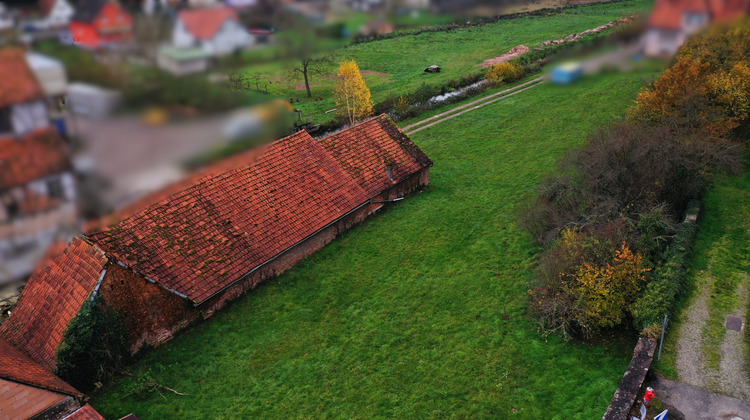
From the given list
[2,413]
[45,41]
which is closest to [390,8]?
[45,41]

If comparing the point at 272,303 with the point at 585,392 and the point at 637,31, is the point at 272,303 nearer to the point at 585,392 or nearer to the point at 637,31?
the point at 585,392

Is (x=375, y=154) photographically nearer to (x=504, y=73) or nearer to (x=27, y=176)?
(x=27, y=176)

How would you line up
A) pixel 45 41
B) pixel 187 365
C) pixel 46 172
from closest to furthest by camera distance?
pixel 45 41 → pixel 46 172 → pixel 187 365

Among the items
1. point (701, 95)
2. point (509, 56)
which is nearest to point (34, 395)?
point (701, 95)

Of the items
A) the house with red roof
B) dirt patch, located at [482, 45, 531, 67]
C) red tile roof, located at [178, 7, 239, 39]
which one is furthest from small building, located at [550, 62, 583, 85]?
dirt patch, located at [482, 45, 531, 67]

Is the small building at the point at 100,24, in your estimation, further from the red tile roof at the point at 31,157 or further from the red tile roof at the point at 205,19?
the red tile roof at the point at 31,157

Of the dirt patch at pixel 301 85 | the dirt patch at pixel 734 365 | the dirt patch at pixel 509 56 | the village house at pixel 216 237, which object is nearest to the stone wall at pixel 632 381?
the dirt patch at pixel 734 365

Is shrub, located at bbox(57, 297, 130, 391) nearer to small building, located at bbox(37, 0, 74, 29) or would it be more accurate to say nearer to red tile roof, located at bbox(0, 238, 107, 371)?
red tile roof, located at bbox(0, 238, 107, 371)
